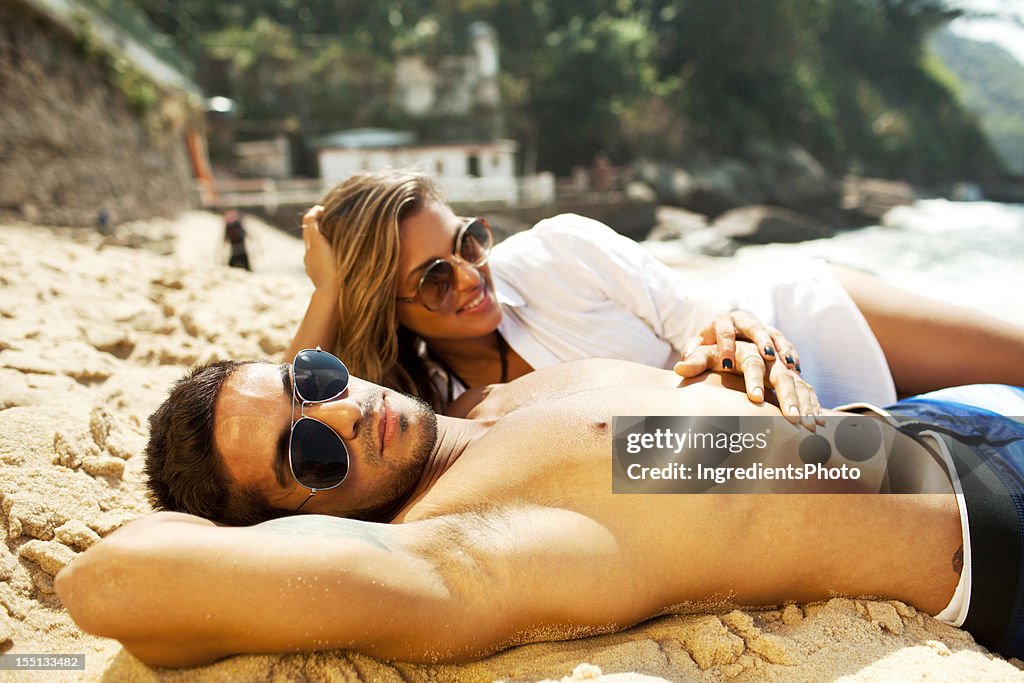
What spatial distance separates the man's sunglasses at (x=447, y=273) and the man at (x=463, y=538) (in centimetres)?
77

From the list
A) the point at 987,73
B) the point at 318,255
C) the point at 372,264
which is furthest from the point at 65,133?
the point at 987,73

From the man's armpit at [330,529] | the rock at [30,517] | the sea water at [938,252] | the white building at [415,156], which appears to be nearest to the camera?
the man's armpit at [330,529]

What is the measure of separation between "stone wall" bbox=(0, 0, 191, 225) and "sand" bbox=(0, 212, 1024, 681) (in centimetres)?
687

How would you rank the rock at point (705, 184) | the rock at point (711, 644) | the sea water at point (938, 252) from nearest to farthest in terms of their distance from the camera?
the rock at point (711, 644) < the sea water at point (938, 252) < the rock at point (705, 184)

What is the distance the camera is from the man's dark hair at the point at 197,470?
1.82 metres

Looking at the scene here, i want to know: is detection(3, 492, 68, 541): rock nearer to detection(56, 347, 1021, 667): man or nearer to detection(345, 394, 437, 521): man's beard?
detection(56, 347, 1021, 667): man

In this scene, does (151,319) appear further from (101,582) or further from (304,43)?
(304,43)

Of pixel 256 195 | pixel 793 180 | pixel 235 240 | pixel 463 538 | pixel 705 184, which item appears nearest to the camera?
pixel 463 538

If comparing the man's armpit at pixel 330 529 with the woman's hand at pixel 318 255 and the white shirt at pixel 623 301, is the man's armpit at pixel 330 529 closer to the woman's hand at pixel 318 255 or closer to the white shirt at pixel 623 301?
the white shirt at pixel 623 301

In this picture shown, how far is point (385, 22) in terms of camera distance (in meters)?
33.4

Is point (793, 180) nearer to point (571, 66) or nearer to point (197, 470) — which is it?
point (571, 66)

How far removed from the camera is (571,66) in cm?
3269

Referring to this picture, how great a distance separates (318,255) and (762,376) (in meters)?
1.83

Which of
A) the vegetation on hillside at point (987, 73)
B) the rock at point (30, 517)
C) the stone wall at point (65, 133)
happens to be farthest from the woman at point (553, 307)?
the vegetation on hillside at point (987, 73)
